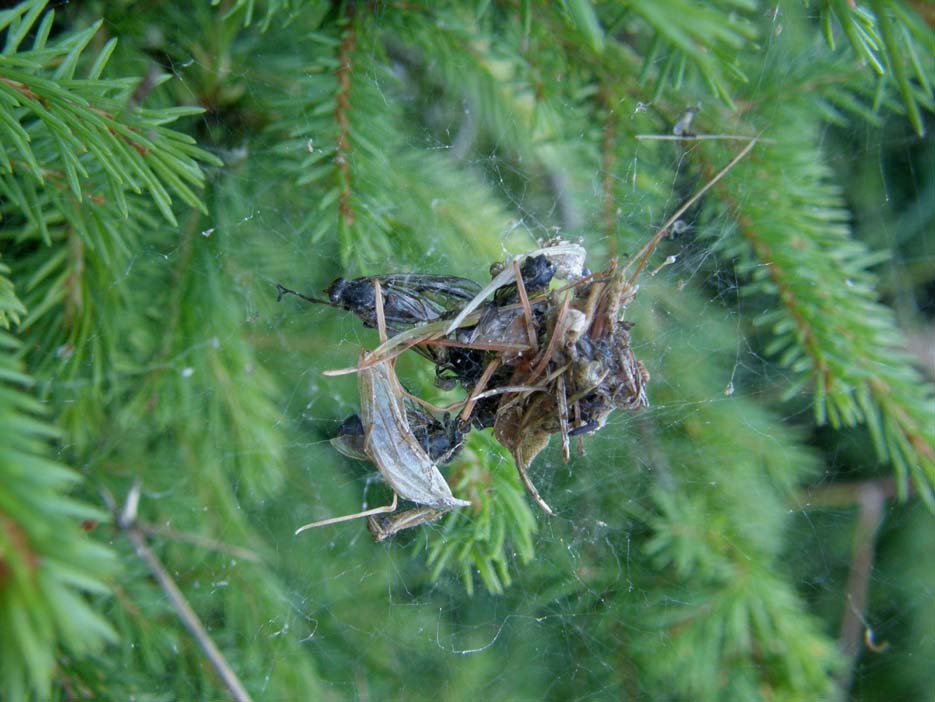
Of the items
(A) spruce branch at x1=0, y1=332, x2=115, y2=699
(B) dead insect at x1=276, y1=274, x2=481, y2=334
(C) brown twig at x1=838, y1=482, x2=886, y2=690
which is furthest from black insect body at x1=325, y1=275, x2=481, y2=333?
(C) brown twig at x1=838, y1=482, x2=886, y2=690

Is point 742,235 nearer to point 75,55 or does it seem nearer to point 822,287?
point 822,287

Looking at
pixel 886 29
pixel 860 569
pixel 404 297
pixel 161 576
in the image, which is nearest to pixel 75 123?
pixel 404 297

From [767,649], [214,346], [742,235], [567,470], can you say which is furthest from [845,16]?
[767,649]

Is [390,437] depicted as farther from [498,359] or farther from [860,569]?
[860,569]

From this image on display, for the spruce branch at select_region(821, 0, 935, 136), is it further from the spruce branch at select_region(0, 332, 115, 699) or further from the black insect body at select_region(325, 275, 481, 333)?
the spruce branch at select_region(0, 332, 115, 699)

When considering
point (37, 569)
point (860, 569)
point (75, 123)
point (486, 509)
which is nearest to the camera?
point (37, 569)

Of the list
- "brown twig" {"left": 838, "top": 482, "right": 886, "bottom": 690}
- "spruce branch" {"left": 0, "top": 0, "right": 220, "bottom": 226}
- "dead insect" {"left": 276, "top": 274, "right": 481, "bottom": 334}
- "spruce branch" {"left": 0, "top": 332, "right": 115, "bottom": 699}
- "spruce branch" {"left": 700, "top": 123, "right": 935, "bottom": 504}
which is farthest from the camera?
"brown twig" {"left": 838, "top": 482, "right": 886, "bottom": 690}
